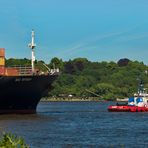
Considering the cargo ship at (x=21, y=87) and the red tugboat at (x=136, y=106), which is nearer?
the cargo ship at (x=21, y=87)

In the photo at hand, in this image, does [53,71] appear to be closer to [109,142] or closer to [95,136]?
[95,136]

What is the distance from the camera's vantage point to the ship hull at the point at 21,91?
6662 cm

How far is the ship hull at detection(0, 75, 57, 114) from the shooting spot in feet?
219

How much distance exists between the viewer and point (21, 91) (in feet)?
225

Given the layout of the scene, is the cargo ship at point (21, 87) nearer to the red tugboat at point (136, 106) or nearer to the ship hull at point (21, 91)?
the ship hull at point (21, 91)

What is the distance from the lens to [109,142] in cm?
3622

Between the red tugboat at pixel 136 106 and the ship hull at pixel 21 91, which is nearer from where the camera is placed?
the ship hull at pixel 21 91

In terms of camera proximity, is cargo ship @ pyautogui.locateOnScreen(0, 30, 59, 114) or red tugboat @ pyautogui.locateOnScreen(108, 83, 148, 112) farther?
red tugboat @ pyautogui.locateOnScreen(108, 83, 148, 112)

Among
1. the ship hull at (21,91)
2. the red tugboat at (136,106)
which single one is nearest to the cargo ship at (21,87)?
the ship hull at (21,91)

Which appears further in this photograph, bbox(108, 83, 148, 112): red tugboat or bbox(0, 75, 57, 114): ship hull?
bbox(108, 83, 148, 112): red tugboat

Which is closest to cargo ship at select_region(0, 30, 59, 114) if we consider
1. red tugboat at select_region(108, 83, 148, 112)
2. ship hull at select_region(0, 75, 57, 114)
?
ship hull at select_region(0, 75, 57, 114)

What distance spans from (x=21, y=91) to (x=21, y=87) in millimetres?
500

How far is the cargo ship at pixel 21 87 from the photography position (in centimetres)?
6669

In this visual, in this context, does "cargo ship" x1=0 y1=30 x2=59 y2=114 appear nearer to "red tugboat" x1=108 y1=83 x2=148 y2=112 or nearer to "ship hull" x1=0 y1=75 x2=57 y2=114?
"ship hull" x1=0 y1=75 x2=57 y2=114
